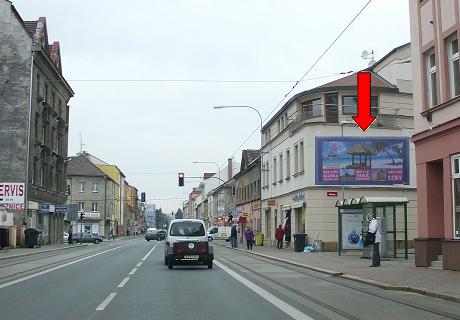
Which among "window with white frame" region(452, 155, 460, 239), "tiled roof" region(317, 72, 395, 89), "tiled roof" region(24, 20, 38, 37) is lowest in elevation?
"window with white frame" region(452, 155, 460, 239)

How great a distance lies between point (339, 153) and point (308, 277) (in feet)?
59.6

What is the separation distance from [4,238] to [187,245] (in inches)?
903

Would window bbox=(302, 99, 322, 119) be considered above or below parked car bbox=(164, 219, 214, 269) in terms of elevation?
above

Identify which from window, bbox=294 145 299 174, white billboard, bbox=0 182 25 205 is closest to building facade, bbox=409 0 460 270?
window, bbox=294 145 299 174

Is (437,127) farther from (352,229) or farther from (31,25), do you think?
(31,25)

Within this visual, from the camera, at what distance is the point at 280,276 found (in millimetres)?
17922

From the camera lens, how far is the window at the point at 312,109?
3550 centimetres

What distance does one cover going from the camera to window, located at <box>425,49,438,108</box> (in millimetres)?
20062

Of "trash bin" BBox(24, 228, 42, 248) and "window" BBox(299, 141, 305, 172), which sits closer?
"window" BBox(299, 141, 305, 172)

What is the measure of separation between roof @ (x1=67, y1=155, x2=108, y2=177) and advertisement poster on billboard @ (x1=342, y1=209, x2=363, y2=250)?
6937 centimetres

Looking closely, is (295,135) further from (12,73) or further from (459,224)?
(12,73)

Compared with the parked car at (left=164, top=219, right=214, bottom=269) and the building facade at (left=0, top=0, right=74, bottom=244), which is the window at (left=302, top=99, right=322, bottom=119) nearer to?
the parked car at (left=164, top=219, right=214, bottom=269)

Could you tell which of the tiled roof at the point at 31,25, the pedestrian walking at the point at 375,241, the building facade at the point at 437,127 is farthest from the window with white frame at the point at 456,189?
the tiled roof at the point at 31,25

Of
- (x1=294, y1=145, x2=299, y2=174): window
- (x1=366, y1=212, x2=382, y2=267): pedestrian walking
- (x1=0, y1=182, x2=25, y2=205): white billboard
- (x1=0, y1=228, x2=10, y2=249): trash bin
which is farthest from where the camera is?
(x1=0, y1=182, x2=25, y2=205): white billboard
